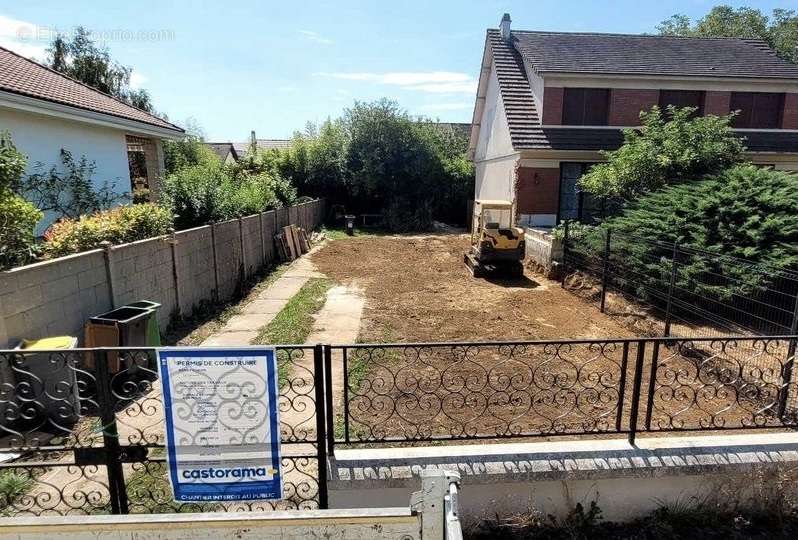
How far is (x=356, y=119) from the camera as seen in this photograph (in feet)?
76.6

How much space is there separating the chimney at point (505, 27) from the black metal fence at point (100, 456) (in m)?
17.0

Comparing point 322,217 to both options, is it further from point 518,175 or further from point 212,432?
point 212,432

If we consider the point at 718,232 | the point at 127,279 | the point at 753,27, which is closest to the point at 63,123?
the point at 127,279

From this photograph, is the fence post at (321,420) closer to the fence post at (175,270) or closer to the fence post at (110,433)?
the fence post at (110,433)

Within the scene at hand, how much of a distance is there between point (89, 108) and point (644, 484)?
11173mm

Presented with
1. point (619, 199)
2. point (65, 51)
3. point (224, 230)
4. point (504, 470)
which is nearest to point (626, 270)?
point (619, 199)

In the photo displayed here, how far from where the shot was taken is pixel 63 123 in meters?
9.20

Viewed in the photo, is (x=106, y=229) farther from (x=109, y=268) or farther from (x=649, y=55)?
(x=649, y=55)

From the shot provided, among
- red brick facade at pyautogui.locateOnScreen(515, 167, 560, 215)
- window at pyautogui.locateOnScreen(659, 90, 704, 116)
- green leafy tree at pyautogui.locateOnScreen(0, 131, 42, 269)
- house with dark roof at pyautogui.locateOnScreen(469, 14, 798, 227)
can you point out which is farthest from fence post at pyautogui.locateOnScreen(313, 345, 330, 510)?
window at pyautogui.locateOnScreen(659, 90, 704, 116)

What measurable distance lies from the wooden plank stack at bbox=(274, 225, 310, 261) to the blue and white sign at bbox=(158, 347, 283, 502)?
11136mm

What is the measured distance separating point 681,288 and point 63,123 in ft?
39.2

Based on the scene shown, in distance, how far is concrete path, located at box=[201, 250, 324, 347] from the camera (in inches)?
283

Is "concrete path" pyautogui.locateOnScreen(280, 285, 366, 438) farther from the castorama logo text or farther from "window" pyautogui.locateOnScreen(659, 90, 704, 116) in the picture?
"window" pyautogui.locateOnScreen(659, 90, 704, 116)

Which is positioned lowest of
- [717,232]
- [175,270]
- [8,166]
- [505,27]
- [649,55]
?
[175,270]
